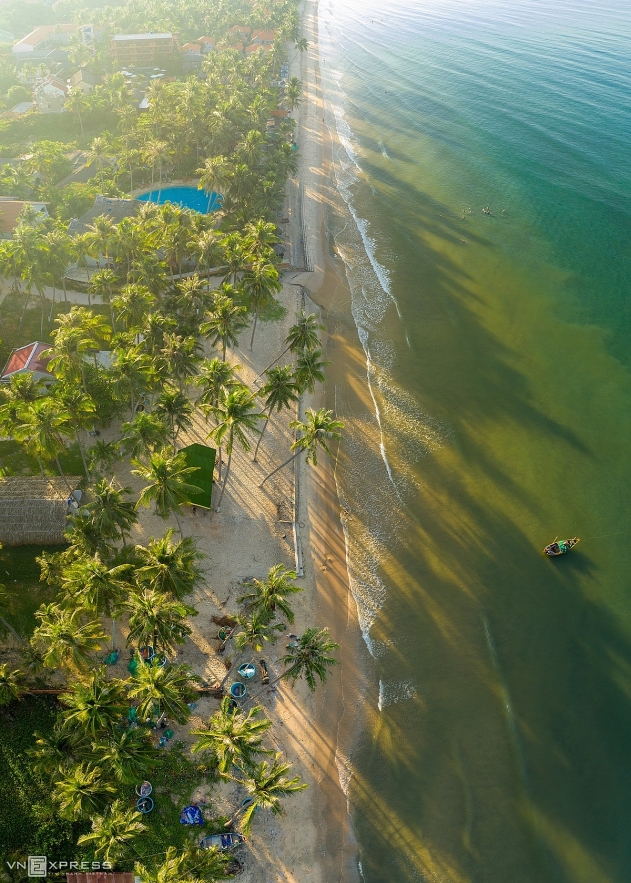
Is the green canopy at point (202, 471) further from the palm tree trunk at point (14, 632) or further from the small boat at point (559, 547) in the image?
the small boat at point (559, 547)

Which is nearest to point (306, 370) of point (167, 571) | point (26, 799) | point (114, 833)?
point (167, 571)

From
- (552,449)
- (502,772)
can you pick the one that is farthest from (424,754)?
(552,449)

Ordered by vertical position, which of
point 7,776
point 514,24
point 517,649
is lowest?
point 7,776

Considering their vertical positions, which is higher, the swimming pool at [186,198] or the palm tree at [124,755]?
the swimming pool at [186,198]

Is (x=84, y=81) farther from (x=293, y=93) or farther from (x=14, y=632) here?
(x=14, y=632)

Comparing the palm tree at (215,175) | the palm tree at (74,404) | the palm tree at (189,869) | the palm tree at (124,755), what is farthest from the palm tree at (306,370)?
the palm tree at (215,175)

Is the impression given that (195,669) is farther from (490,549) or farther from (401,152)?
(401,152)
